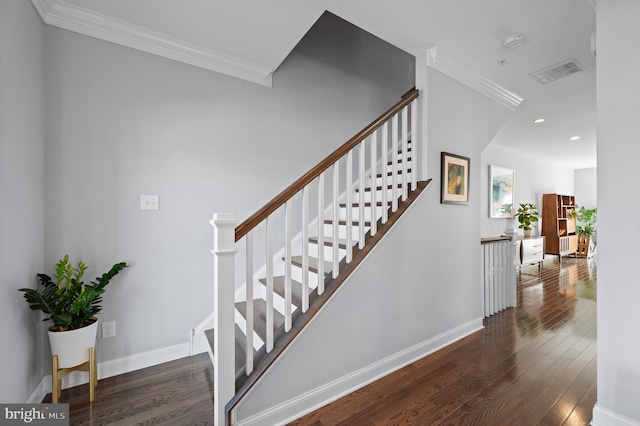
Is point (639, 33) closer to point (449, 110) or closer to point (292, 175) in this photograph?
point (449, 110)

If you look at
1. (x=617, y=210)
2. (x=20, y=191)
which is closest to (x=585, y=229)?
(x=617, y=210)

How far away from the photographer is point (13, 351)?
1507 millimetres

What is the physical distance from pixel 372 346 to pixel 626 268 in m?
1.53

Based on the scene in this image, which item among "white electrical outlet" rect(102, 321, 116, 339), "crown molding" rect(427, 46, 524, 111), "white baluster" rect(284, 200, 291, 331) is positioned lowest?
"white electrical outlet" rect(102, 321, 116, 339)

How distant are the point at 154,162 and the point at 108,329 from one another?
50.1 inches

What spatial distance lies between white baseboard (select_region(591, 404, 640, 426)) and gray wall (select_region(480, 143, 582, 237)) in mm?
3782

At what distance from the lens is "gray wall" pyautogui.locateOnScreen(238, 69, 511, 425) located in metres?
1.71

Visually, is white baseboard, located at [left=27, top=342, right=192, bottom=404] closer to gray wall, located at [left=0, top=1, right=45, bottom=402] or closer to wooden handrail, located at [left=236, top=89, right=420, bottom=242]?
gray wall, located at [left=0, top=1, right=45, bottom=402]

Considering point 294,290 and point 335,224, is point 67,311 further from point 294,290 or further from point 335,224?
point 335,224

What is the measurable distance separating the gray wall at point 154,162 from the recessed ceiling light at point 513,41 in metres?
1.76

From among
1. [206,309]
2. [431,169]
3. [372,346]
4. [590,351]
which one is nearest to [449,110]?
[431,169]

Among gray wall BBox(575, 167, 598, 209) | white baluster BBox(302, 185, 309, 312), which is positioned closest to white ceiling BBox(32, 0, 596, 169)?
white baluster BBox(302, 185, 309, 312)

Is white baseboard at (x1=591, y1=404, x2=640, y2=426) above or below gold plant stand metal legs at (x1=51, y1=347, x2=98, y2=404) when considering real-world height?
below

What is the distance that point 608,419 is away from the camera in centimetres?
156
